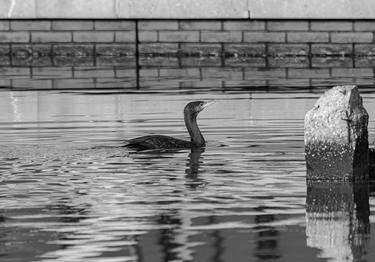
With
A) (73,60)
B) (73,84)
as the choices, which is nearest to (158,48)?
(73,60)

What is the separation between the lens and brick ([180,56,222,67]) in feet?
116

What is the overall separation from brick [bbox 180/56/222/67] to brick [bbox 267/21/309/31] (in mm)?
1529

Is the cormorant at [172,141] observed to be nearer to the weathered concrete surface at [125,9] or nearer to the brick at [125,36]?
the weathered concrete surface at [125,9]

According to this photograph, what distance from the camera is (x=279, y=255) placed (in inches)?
367

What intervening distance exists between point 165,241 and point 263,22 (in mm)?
27030

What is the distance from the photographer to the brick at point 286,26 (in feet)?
120

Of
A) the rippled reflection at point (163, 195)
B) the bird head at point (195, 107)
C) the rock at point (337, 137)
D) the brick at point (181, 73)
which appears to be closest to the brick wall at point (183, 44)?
the brick at point (181, 73)

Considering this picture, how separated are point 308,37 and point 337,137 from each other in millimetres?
23599

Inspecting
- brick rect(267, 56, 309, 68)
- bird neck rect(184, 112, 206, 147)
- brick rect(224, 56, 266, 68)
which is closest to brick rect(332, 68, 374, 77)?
brick rect(267, 56, 309, 68)

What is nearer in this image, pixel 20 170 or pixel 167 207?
pixel 167 207

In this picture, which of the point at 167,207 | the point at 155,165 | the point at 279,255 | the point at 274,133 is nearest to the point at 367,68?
the point at 274,133

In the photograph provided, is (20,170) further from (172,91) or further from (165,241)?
(172,91)

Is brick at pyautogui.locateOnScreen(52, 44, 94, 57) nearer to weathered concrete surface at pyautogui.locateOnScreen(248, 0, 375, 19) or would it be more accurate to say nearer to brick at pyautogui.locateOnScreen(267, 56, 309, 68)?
weathered concrete surface at pyautogui.locateOnScreen(248, 0, 375, 19)

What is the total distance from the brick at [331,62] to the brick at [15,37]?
723 cm
